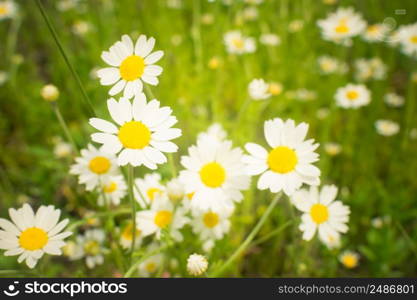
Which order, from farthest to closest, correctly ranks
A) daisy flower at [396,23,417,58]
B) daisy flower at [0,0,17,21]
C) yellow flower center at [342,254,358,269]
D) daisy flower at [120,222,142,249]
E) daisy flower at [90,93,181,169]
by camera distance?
daisy flower at [0,0,17,21], daisy flower at [396,23,417,58], yellow flower center at [342,254,358,269], daisy flower at [120,222,142,249], daisy flower at [90,93,181,169]

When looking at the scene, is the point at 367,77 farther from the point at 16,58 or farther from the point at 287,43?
the point at 16,58

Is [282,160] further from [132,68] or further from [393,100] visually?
[393,100]

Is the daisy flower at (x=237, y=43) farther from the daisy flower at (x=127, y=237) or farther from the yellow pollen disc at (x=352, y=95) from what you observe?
the daisy flower at (x=127, y=237)

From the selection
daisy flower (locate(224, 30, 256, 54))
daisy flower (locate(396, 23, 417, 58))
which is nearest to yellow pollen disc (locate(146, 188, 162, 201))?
daisy flower (locate(224, 30, 256, 54))

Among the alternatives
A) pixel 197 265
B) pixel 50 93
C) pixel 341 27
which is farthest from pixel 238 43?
pixel 197 265

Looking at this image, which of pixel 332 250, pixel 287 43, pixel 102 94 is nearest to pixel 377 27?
pixel 287 43

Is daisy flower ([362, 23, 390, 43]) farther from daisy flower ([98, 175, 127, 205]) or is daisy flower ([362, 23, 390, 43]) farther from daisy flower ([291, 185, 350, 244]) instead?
daisy flower ([98, 175, 127, 205])
